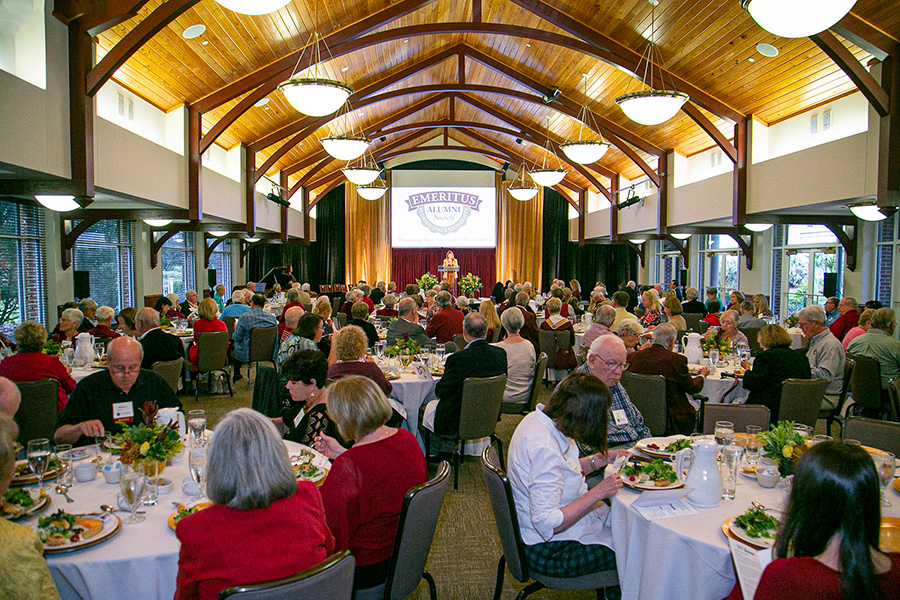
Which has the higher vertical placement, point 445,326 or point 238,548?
point 445,326

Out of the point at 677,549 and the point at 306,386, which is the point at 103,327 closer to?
the point at 306,386

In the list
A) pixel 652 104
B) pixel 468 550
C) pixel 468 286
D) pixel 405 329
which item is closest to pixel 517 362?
pixel 405 329

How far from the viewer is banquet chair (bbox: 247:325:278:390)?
8078 millimetres

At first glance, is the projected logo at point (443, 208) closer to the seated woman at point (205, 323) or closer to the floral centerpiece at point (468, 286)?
the floral centerpiece at point (468, 286)

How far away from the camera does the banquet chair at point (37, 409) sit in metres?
4.02

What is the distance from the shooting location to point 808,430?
9.32 feet

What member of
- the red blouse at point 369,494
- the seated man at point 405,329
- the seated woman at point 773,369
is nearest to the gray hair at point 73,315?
the seated man at point 405,329

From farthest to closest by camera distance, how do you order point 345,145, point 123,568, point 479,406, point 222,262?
point 222,262
point 345,145
point 479,406
point 123,568

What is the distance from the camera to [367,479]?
224cm

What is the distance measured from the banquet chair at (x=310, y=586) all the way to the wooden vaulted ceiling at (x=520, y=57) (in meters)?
7.11

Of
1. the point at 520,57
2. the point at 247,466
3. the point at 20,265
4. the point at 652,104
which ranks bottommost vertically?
the point at 247,466

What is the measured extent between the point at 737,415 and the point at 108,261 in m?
12.2

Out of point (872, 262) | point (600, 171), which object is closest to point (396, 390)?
point (872, 262)

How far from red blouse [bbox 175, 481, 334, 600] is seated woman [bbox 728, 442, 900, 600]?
1213mm
